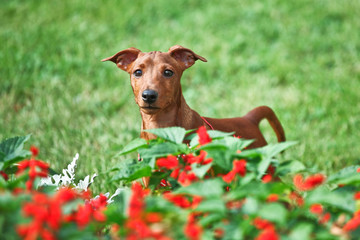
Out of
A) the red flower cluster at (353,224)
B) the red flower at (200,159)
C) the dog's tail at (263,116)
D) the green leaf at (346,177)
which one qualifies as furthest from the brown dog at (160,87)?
the red flower cluster at (353,224)

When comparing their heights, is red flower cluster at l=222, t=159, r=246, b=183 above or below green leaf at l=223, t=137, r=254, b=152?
below

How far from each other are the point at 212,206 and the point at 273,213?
0.68 ft

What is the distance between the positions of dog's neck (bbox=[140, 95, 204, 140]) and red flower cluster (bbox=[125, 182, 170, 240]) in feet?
5.21

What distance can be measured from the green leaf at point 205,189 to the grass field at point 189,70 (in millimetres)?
2248

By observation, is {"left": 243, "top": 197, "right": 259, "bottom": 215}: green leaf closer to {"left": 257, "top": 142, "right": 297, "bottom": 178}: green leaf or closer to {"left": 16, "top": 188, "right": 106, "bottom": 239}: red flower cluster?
{"left": 257, "top": 142, "right": 297, "bottom": 178}: green leaf

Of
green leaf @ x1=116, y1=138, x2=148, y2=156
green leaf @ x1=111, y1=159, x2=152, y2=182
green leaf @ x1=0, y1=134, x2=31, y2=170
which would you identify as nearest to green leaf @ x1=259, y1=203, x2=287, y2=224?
green leaf @ x1=111, y1=159, x2=152, y2=182

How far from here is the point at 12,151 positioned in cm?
199

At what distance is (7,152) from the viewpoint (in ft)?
6.53

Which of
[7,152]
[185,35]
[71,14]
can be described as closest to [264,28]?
[185,35]

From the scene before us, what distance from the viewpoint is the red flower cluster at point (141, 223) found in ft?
4.55

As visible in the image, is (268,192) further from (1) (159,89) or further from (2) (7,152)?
(1) (159,89)

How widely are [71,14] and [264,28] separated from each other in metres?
3.80

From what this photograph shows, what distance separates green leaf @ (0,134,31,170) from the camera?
1.92 m

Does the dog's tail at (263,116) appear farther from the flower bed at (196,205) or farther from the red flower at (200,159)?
the red flower at (200,159)
